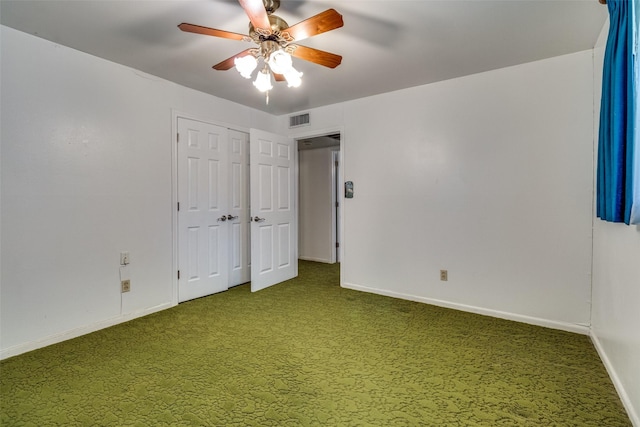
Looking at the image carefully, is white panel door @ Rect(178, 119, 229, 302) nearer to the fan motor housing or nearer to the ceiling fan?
the ceiling fan

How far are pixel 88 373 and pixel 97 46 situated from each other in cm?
245

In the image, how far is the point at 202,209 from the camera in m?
3.56

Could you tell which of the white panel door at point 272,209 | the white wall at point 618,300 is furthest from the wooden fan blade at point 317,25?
the white panel door at point 272,209

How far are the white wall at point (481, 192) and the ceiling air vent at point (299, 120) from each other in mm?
482

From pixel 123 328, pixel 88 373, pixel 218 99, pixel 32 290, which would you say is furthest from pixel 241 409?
pixel 218 99

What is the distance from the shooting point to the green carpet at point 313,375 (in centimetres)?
162

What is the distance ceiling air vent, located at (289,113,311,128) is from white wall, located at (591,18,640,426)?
9.72 feet

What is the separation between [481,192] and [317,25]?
2237 mm

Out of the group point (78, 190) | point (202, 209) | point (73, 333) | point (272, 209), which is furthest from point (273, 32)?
point (73, 333)

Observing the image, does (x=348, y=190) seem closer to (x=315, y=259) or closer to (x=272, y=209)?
(x=272, y=209)

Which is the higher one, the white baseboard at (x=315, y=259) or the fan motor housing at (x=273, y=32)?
the fan motor housing at (x=273, y=32)

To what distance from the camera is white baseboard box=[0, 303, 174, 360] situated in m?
2.23

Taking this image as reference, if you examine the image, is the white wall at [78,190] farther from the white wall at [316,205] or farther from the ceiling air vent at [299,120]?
the white wall at [316,205]

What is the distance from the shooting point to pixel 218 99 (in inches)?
146
